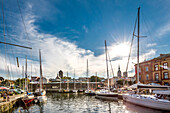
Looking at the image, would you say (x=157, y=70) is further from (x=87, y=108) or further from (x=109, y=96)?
(x=87, y=108)

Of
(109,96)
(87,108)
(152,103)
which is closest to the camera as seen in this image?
(152,103)

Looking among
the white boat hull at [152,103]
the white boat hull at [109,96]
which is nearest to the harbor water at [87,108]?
the white boat hull at [152,103]

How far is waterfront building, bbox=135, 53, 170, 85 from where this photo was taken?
142ft

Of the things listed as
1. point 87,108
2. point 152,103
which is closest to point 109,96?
point 87,108

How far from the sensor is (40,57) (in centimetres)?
5084

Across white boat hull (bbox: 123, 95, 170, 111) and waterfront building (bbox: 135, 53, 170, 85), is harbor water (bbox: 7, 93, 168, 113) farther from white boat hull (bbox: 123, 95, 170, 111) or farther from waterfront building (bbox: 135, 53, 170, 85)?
waterfront building (bbox: 135, 53, 170, 85)

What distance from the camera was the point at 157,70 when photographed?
46.3m

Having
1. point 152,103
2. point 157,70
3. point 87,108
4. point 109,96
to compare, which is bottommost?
point 109,96

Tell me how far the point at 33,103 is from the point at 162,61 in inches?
1639

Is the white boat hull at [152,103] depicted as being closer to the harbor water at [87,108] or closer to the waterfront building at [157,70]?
the harbor water at [87,108]

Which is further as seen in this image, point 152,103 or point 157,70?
point 157,70

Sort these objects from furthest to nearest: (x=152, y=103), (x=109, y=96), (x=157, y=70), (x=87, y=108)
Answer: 1. (x=157, y=70)
2. (x=109, y=96)
3. (x=87, y=108)
4. (x=152, y=103)

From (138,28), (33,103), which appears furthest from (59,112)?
(138,28)

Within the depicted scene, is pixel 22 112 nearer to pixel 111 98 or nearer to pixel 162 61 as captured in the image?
pixel 111 98
